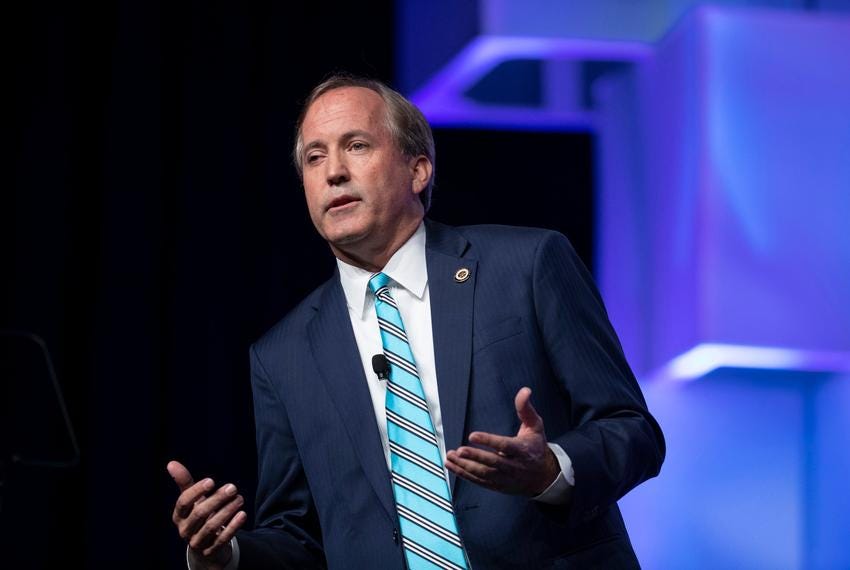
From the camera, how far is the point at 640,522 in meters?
4.01

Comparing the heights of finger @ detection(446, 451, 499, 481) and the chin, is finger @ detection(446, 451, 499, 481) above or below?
below

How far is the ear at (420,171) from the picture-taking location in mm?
3041

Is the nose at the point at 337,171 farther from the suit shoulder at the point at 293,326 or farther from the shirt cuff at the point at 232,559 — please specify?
the shirt cuff at the point at 232,559

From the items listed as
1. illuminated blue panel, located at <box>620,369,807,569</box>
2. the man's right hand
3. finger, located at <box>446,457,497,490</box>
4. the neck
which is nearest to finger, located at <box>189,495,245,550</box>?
the man's right hand

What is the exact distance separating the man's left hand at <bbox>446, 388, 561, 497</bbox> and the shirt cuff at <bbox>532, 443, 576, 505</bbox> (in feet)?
0.03

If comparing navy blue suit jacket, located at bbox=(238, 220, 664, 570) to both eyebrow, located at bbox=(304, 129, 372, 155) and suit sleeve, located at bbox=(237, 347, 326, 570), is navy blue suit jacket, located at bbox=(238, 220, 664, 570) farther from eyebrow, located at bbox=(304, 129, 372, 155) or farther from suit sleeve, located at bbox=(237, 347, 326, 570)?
eyebrow, located at bbox=(304, 129, 372, 155)

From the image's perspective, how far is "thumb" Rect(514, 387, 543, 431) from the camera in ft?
7.05

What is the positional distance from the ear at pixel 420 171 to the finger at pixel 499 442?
102 centimetres

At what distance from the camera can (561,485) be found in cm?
227

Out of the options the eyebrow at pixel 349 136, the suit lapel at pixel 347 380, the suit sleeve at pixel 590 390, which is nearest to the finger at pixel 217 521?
the suit lapel at pixel 347 380

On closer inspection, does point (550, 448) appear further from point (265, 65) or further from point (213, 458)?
point (265, 65)

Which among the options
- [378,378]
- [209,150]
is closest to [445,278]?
[378,378]

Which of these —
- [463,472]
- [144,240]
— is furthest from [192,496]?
[144,240]

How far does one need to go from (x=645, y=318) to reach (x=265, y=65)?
1.46 m
